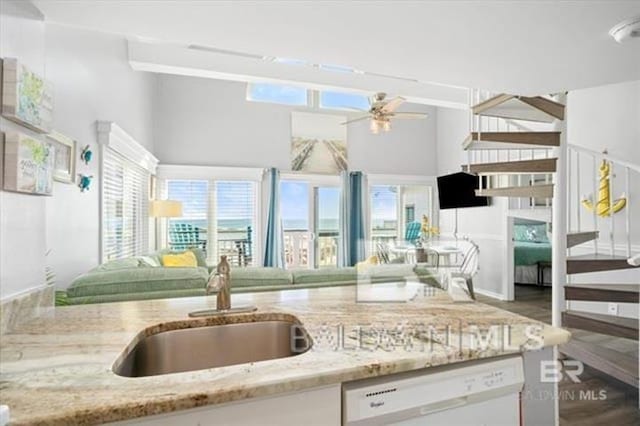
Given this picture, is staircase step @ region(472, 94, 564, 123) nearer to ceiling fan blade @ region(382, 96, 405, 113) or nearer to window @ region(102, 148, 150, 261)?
ceiling fan blade @ region(382, 96, 405, 113)

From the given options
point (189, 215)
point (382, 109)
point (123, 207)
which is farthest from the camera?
point (189, 215)

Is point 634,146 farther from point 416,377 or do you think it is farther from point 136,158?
point 136,158

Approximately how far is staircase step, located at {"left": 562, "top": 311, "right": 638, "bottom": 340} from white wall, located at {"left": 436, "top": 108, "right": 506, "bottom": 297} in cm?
262

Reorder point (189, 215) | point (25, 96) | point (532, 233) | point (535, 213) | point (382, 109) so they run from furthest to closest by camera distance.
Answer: point (532, 233), point (189, 215), point (382, 109), point (535, 213), point (25, 96)

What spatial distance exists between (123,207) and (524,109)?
4428 millimetres

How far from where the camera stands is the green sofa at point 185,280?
2369 millimetres

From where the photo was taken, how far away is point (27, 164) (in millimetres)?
1218

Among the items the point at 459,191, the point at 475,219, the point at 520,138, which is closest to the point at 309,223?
the point at 459,191

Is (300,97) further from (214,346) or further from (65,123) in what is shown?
(214,346)

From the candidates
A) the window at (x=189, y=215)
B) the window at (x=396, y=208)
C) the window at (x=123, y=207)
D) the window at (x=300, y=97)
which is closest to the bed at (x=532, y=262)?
the window at (x=396, y=208)

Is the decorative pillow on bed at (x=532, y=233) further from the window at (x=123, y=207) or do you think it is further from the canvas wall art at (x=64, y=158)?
the canvas wall art at (x=64, y=158)

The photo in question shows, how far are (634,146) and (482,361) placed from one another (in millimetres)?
3889

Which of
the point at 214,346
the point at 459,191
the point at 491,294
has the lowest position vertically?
the point at 491,294

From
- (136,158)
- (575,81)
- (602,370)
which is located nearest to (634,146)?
(575,81)
